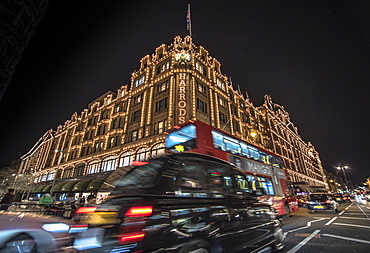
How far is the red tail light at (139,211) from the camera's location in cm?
209

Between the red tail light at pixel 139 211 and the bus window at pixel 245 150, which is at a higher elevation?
the bus window at pixel 245 150

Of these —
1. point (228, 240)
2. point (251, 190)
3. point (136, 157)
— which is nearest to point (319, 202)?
point (251, 190)

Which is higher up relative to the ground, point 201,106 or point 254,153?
point 201,106

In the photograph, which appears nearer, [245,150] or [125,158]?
[245,150]

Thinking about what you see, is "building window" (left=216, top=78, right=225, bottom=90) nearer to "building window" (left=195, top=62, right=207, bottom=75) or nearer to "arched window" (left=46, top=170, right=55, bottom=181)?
"building window" (left=195, top=62, right=207, bottom=75)

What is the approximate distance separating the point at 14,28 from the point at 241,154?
1176 inches

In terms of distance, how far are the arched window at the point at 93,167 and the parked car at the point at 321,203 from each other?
89.3 feet

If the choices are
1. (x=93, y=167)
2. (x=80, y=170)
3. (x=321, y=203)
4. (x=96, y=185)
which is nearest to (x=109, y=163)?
(x=96, y=185)

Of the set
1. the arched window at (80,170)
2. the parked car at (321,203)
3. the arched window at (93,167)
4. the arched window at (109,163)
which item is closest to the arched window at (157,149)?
the arched window at (109,163)

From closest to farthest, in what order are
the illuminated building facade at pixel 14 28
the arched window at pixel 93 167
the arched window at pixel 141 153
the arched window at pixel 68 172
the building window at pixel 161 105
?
the illuminated building facade at pixel 14 28 → the arched window at pixel 141 153 → the building window at pixel 161 105 → the arched window at pixel 93 167 → the arched window at pixel 68 172

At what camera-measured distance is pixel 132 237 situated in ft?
6.50

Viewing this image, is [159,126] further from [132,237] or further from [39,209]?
[132,237]

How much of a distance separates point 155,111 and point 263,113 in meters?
33.3

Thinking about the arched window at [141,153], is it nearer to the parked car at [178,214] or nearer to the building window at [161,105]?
the building window at [161,105]
